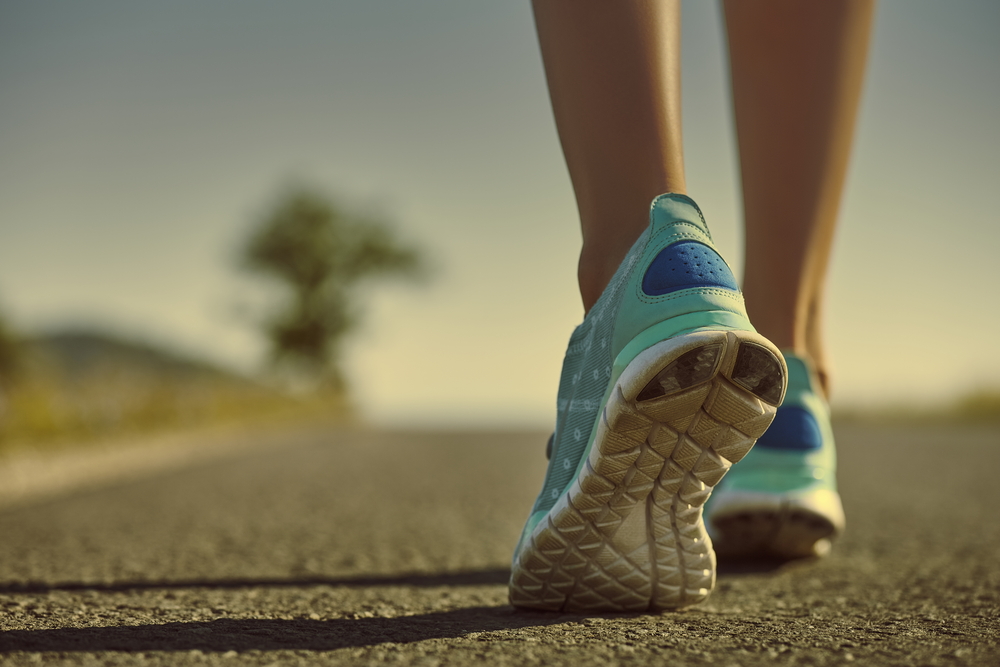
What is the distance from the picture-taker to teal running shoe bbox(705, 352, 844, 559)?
1370 millimetres

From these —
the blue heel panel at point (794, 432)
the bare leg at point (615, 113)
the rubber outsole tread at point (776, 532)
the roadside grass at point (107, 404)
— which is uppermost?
the bare leg at point (615, 113)

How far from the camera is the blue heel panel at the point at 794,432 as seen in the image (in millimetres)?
1408

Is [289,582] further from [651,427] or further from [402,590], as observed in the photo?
[651,427]

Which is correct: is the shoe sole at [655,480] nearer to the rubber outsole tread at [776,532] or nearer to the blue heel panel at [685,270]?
the blue heel panel at [685,270]

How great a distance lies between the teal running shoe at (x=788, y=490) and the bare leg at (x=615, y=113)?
538 millimetres

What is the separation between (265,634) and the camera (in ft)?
2.76

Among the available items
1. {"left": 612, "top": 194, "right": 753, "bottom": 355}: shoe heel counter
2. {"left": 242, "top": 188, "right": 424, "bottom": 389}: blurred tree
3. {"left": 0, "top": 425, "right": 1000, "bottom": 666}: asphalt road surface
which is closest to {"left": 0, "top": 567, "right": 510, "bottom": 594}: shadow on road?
{"left": 0, "top": 425, "right": 1000, "bottom": 666}: asphalt road surface

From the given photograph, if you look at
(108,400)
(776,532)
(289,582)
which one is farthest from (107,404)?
(776,532)

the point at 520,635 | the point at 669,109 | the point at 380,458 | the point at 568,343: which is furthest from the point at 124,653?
the point at 380,458

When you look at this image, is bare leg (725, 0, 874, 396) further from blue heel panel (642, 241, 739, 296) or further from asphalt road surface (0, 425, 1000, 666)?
blue heel panel (642, 241, 739, 296)

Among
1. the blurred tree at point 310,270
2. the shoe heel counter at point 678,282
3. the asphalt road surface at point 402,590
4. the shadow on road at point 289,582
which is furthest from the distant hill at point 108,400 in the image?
the blurred tree at point 310,270

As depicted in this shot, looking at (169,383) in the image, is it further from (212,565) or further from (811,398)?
(811,398)

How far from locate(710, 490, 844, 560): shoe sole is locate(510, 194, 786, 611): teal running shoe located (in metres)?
0.40

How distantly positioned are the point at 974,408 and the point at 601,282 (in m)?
9.40
